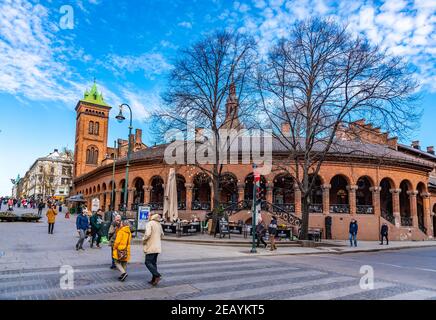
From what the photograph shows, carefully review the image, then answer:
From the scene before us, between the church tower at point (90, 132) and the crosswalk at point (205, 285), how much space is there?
73.7m

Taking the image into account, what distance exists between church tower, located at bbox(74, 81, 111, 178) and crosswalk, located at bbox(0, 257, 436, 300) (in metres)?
73.7

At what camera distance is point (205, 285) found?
8234mm

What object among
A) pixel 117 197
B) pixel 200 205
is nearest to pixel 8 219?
pixel 117 197

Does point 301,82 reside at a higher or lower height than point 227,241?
higher

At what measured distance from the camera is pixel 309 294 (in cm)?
758

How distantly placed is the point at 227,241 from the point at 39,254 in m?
9.89

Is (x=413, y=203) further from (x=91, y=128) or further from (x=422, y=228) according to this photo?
(x=91, y=128)

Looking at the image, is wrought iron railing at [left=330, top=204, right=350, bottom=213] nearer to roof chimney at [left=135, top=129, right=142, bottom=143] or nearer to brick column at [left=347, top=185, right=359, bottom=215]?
brick column at [left=347, top=185, right=359, bottom=215]

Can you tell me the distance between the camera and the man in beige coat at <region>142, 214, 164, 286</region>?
8141 mm

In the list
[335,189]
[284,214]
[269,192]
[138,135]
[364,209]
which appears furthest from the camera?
[138,135]

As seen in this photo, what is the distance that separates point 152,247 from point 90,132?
80401mm
